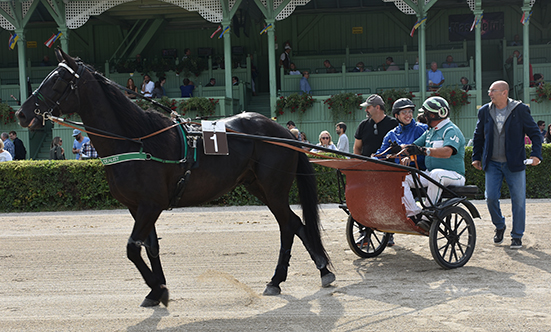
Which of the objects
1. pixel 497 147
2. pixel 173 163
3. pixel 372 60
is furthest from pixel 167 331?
pixel 372 60

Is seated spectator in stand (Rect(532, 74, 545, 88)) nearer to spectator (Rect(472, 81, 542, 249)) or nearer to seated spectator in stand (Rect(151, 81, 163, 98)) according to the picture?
spectator (Rect(472, 81, 542, 249))

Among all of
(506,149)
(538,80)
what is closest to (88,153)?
(506,149)

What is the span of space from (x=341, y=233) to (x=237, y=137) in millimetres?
3164

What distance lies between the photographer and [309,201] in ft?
17.8

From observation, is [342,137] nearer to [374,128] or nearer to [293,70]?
[374,128]

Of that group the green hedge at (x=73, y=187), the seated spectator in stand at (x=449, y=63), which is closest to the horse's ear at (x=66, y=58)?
the green hedge at (x=73, y=187)

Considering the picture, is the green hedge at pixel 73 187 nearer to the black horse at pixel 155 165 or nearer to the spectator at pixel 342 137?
the spectator at pixel 342 137

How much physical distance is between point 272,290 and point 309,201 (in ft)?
3.63

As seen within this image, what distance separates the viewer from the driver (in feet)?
17.8

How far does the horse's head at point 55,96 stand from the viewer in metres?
4.26

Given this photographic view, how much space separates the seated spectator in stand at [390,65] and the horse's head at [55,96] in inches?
545

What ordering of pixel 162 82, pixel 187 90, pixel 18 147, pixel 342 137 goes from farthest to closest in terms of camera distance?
1. pixel 162 82
2. pixel 187 90
3. pixel 18 147
4. pixel 342 137

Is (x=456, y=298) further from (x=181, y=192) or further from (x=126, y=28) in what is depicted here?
(x=126, y=28)

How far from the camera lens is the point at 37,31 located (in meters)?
21.3
